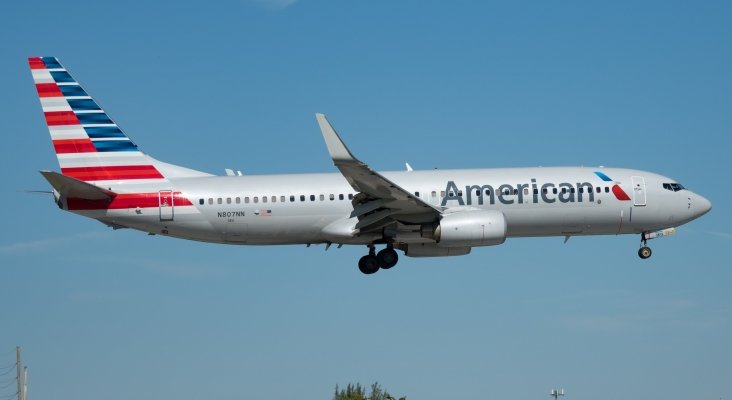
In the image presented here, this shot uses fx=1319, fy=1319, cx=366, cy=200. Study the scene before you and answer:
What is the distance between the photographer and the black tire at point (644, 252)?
6856 centimetres

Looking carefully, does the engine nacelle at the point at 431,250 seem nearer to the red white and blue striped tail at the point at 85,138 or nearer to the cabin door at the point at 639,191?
the cabin door at the point at 639,191

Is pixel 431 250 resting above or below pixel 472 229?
below

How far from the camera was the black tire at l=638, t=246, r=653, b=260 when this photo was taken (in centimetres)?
6856

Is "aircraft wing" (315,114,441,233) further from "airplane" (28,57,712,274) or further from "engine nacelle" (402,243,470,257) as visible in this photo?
"engine nacelle" (402,243,470,257)

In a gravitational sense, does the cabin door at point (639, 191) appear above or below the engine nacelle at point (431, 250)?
above

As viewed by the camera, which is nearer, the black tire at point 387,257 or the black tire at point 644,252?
the black tire at point 387,257

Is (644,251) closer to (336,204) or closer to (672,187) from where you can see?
(672,187)

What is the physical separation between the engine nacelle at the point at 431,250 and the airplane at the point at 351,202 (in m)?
0.05

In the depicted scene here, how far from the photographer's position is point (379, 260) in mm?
66000

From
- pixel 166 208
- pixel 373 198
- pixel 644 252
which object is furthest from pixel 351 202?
pixel 644 252

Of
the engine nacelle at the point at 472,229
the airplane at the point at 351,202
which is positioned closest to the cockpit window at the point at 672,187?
the airplane at the point at 351,202

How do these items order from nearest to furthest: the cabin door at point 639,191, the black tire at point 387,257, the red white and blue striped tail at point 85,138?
the red white and blue striped tail at point 85,138, the black tire at point 387,257, the cabin door at point 639,191

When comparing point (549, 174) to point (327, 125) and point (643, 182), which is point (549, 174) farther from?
point (327, 125)

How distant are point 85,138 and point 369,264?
15714mm
